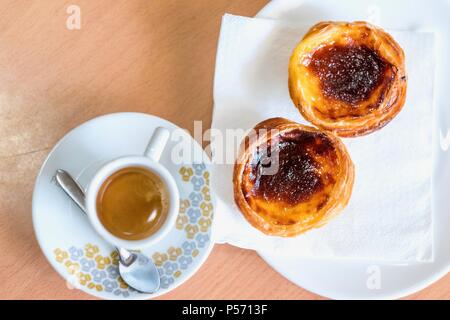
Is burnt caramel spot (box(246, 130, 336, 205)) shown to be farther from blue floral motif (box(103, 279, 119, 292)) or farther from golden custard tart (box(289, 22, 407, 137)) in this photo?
blue floral motif (box(103, 279, 119, 292))

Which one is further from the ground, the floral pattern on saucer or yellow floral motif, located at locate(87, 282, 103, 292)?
the floral pattern on saucer

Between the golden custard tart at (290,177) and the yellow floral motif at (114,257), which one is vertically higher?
the golden custard tart at (290,177)

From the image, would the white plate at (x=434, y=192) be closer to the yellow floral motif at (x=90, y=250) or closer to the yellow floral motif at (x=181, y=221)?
the yellow floral motif at (x=181, y=221)

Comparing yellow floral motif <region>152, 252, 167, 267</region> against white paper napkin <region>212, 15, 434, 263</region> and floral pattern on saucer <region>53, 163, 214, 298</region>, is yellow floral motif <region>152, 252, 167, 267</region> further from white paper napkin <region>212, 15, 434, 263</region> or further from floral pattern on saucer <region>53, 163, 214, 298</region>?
white paper napkin <region>212, 15, 434, 263</region>

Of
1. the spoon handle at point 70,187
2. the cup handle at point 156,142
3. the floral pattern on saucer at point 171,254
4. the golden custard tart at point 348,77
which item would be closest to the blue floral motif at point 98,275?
the floral pattern on saucer at point 171,254

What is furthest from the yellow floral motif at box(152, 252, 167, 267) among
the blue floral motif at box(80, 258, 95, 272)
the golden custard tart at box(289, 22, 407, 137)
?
the golden custard tart at box(289, 22, 407, 137)

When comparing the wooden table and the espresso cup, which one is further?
the wooden table

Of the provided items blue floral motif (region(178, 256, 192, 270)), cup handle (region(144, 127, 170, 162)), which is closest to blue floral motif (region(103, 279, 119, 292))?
blue floral motif (region(178, 256, 192, 270))

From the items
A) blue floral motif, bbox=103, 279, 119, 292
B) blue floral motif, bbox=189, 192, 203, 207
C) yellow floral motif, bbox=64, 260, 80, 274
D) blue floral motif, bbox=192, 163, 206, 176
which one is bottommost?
blue floral motif, bbox=103, 279, 119, 292
